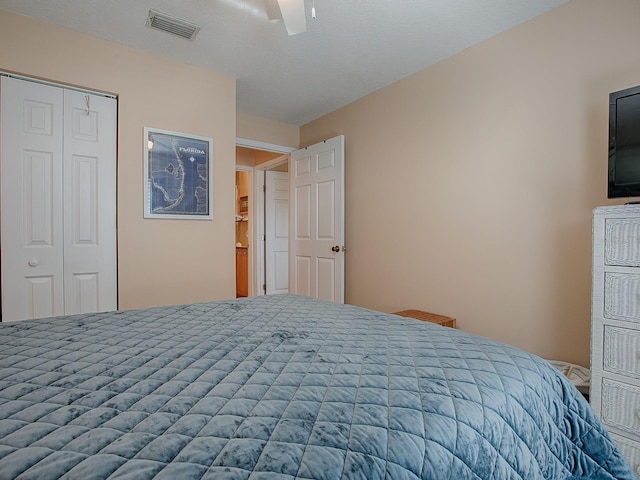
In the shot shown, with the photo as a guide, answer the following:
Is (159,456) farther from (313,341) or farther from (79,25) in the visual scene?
(79,25)

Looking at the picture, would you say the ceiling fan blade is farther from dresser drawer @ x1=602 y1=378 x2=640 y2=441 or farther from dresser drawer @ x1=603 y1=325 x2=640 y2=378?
dresser drawer @ x1=602 y1=378 x2=640 y2=441

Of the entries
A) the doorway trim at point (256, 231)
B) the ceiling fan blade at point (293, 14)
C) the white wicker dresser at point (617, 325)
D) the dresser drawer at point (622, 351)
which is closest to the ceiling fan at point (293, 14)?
the ceiling fan blade at point (293, 14)

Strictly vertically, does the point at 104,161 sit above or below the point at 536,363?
above

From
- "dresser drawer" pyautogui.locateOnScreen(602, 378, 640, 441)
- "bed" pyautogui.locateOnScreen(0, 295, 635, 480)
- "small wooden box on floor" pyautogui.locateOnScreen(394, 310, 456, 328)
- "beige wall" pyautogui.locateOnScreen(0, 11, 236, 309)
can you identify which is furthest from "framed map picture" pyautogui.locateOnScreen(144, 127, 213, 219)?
"dresser drawer" pyautogui.locateOnScreen(602, 378, 640, 441)

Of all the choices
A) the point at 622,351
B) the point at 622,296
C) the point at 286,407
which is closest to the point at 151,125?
the point at 286,407

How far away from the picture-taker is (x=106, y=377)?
2.80ft

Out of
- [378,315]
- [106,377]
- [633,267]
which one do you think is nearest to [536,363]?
[378,315]

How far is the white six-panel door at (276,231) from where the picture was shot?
5.38 m

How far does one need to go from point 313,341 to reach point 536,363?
0.70m

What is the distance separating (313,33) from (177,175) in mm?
1561

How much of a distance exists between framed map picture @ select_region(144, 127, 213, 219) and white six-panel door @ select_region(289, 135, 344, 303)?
4.45 ft

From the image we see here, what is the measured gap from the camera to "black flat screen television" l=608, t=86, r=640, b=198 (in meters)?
1.68

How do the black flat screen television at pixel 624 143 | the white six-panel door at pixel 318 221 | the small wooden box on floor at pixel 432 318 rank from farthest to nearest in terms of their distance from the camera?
1. the white six-panel door at pixel 318 221
2. the small wooden box on floor at pixel 432 318
3. the black flat screen television at pixel 624 143

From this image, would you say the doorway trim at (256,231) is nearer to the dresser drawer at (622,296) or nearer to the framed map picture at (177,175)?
the framed map picture at (177,175)
